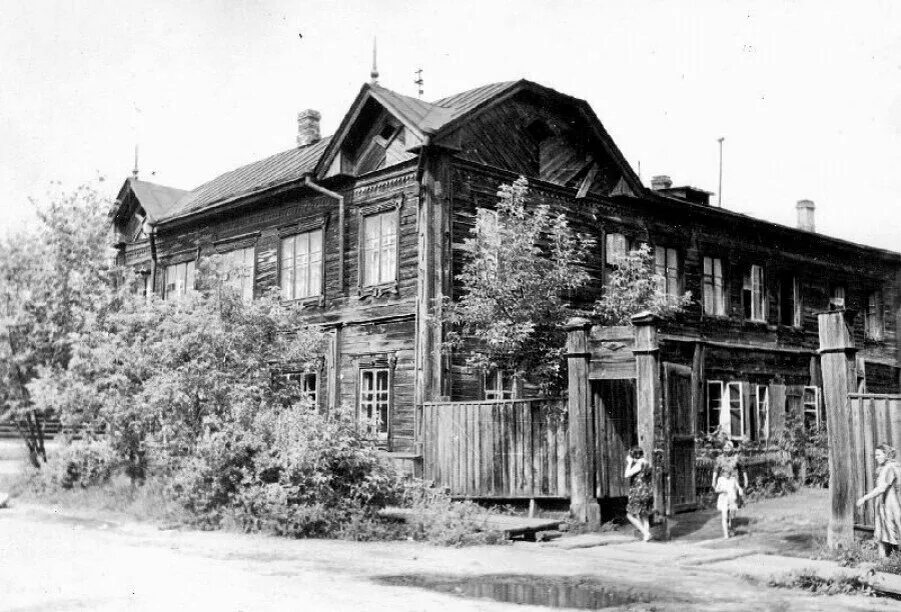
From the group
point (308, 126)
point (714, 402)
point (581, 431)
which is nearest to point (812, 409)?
point (714, 402)

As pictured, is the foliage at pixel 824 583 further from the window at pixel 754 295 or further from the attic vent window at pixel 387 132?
the window at pixel 754 295

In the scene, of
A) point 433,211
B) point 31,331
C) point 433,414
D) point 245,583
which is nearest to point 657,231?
point 433,211

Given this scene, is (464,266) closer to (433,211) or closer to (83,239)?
(433,211)

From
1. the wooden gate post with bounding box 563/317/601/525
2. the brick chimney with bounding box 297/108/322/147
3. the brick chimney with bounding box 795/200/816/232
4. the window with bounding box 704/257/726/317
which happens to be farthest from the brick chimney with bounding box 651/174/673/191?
the wooden gate post with bounding box 563/317/601/525

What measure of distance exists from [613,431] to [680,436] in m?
1.08

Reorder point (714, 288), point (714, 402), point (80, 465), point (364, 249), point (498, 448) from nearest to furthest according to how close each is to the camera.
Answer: point (498, 448) → point (80, 465) → point (364, 249) → point (714, 402) → point (714, 288)

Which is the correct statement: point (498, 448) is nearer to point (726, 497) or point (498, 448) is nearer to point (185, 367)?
point (726, 497)

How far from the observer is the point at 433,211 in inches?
766

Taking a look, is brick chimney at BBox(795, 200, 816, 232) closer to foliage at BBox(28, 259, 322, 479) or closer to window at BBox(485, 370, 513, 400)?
window at BBox(485, 370, 513, 400)

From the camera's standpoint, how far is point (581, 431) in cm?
1458

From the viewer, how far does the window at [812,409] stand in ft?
66.4

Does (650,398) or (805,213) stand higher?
(805,213)

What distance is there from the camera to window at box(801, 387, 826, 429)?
20244mm

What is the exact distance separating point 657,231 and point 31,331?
1631 cm
